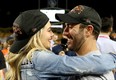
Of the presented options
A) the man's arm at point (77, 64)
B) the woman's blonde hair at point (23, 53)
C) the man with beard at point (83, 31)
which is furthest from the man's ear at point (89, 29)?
the woman's blonde hair at point (23, 53)

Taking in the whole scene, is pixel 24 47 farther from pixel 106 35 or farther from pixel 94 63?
pixel 106 35

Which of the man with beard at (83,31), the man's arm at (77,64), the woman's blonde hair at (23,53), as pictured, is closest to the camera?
the man's arm at (77,64)

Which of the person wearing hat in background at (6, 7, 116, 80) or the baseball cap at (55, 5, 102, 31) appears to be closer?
the person wearing hat in background at (6, 7, 116, 80)

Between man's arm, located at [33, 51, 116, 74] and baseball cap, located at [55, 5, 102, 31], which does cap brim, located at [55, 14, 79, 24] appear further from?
man's arm, located at [33, 51, 116, 74]

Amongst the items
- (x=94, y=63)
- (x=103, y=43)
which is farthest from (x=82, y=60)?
(x=103, y=43)

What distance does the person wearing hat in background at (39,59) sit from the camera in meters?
1.88

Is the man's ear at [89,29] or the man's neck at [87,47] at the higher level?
the man's ear at [89,29]

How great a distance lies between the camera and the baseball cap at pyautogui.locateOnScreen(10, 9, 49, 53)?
87.7 inches

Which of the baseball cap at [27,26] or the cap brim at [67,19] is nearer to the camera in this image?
the cap brim at [67,19]

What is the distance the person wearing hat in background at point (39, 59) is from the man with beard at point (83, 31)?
4 centimetres

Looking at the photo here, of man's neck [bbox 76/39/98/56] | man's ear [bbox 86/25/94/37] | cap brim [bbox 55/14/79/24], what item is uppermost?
cap brim [bbox 55/14/79/24]

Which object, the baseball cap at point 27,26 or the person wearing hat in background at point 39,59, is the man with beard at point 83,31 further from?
the baseball cap at point 27,26

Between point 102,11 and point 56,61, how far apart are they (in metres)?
13.0

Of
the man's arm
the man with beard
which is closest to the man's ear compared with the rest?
the man with beard
